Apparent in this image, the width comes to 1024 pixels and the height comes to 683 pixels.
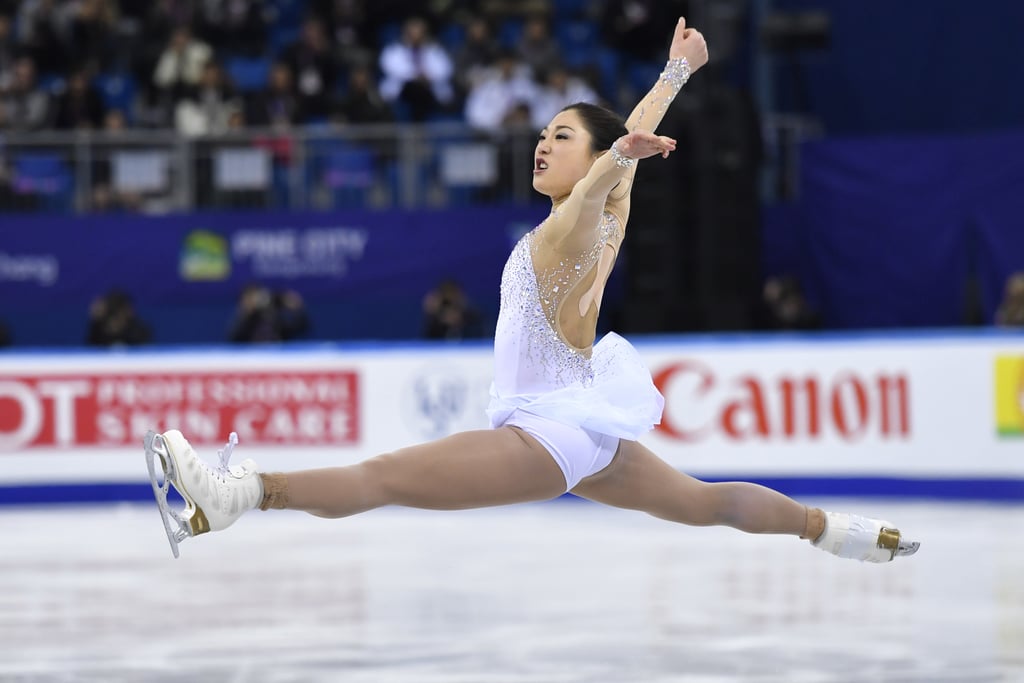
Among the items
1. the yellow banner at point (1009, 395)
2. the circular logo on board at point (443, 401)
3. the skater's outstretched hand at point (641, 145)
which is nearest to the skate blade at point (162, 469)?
the skater's outstretched hand at point (641, 145)

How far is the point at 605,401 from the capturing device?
4496 millimetres

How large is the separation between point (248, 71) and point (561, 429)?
10.9 meters

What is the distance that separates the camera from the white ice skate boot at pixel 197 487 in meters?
4.03

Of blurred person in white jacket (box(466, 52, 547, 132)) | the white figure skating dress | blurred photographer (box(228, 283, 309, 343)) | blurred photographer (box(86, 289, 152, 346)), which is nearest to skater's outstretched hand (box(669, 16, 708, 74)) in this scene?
the white figure skating dress

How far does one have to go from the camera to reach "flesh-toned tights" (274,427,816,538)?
414cm

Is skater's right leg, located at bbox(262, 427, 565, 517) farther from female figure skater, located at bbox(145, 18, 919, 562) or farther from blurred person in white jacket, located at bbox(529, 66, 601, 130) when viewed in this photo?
blurred person in white jacket, located at bbox(529, 66, 601, 130)

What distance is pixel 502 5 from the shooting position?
14.6 meters

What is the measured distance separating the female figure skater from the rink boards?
568cm

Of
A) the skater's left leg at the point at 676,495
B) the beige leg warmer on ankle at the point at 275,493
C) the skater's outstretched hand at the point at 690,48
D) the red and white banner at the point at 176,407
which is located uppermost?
the skater's outstretched hand at the point at 690,48

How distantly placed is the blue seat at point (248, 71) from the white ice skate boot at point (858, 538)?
1046 centimetres

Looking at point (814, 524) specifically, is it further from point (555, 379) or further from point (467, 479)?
point (467, 479)

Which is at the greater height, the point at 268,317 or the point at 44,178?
the point at 44,178

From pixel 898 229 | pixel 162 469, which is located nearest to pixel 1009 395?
pixel 898 229

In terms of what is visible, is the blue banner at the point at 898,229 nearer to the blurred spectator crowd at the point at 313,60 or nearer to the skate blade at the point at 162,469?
the blurred spectator crowd at the point at 313,60
